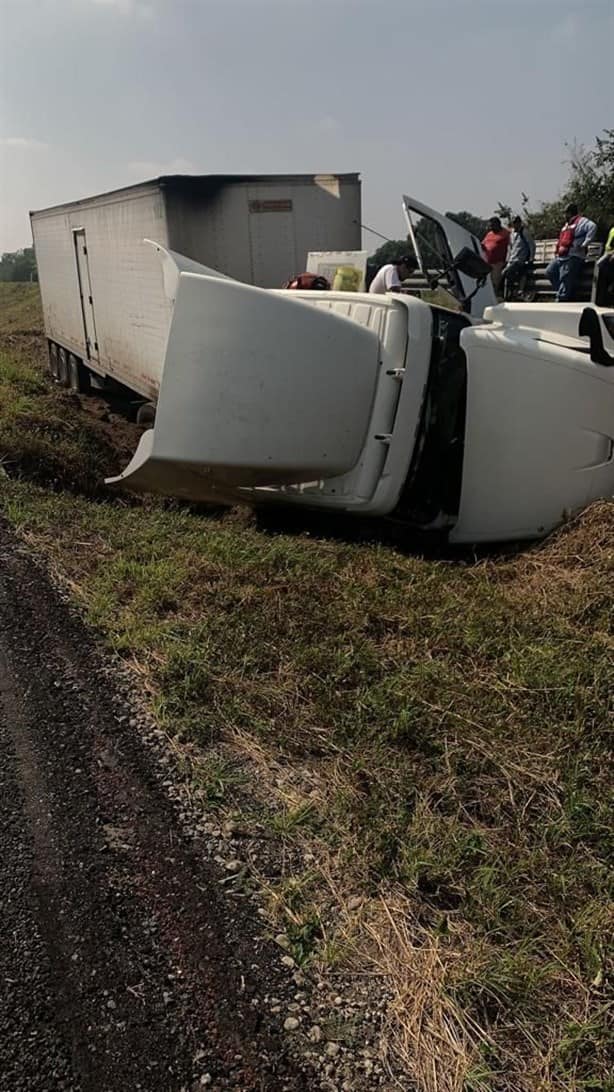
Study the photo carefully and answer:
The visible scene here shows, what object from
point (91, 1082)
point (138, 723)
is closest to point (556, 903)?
point (91, 1082)

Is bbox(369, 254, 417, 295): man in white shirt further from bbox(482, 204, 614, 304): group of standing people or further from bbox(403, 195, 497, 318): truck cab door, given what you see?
bbox(482, 204, 614, 304): group of standing people

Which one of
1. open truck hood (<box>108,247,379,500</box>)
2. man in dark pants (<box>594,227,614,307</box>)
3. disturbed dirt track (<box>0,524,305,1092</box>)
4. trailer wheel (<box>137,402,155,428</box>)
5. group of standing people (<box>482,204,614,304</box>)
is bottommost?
disturbed dirt track (<box>0,524,305,1092</box>)

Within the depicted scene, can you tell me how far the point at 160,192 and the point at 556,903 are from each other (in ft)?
24.5

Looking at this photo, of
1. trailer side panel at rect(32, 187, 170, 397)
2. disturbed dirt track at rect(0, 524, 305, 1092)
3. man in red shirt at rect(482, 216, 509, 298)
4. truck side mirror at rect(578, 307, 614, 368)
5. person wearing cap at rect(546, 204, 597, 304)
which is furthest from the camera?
man in red shirt at rect(482, 216, 509, 298)

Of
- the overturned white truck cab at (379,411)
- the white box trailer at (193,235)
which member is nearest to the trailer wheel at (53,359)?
the white box trailer at (193,235)

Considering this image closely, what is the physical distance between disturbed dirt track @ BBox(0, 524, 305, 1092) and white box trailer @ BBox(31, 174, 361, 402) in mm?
5333

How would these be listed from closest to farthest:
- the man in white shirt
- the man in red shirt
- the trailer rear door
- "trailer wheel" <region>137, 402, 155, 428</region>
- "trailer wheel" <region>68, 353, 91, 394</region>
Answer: the man in white shirt
"trailer wheel" <region>137, 402, 155, 428</region>
the man in red shirt
the trailer rear door
"trailer wheel" <region>68, 353, 91, 394</region>

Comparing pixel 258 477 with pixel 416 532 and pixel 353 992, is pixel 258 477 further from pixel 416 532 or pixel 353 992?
pixel 353 992

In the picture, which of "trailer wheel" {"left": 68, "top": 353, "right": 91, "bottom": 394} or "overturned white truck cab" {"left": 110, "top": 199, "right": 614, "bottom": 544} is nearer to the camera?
"overturned white truck cab" {"left": 110, "top": 199, "right": 614, "bottom": 544}

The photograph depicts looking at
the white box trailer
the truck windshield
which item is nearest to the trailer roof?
the white box trailer

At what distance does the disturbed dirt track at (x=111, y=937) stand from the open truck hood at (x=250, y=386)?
1.82 m

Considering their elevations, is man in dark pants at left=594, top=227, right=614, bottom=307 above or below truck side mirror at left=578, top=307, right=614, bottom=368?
above

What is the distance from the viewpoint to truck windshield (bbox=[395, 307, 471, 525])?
16.8 feet

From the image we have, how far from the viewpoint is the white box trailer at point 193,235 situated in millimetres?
8156
